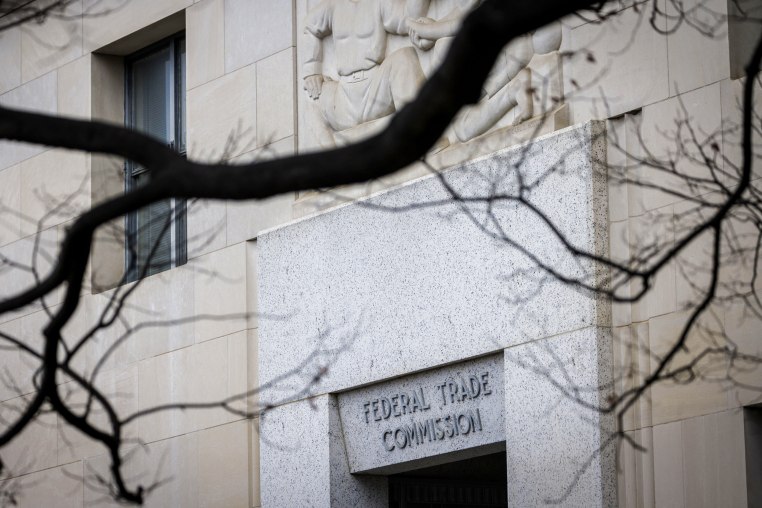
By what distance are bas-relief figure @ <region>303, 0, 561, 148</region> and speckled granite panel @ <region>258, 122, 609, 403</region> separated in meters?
0.60

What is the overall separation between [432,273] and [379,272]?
2.36ft

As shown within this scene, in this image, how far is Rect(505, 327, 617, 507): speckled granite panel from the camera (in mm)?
13312

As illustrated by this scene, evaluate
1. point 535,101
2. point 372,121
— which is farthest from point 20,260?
point 535,101

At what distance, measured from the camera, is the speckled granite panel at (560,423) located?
43.7 feet

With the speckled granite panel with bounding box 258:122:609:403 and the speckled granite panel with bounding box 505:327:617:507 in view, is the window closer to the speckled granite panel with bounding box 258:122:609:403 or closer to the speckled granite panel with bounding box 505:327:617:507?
the speckled granite panel with bounding box 258:122:609:403

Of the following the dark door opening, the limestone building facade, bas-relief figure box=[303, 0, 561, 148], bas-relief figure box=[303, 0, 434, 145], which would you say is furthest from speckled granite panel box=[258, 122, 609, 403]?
the dark door opening

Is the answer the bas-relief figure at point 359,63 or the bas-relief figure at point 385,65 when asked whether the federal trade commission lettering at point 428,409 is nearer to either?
the bas-relief figure at point 385,65

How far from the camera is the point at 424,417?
15.3 m

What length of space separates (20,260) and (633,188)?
9344 millimetres

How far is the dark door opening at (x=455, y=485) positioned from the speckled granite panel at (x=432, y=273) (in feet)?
5.11

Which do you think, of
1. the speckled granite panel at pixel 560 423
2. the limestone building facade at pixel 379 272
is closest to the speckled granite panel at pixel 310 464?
the limestone building facade at pixel 379 272

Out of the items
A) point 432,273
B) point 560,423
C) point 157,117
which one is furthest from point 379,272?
point 157,117

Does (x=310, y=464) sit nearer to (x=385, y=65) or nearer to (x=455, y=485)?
(x=455, y=485)

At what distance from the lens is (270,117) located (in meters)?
17.2
